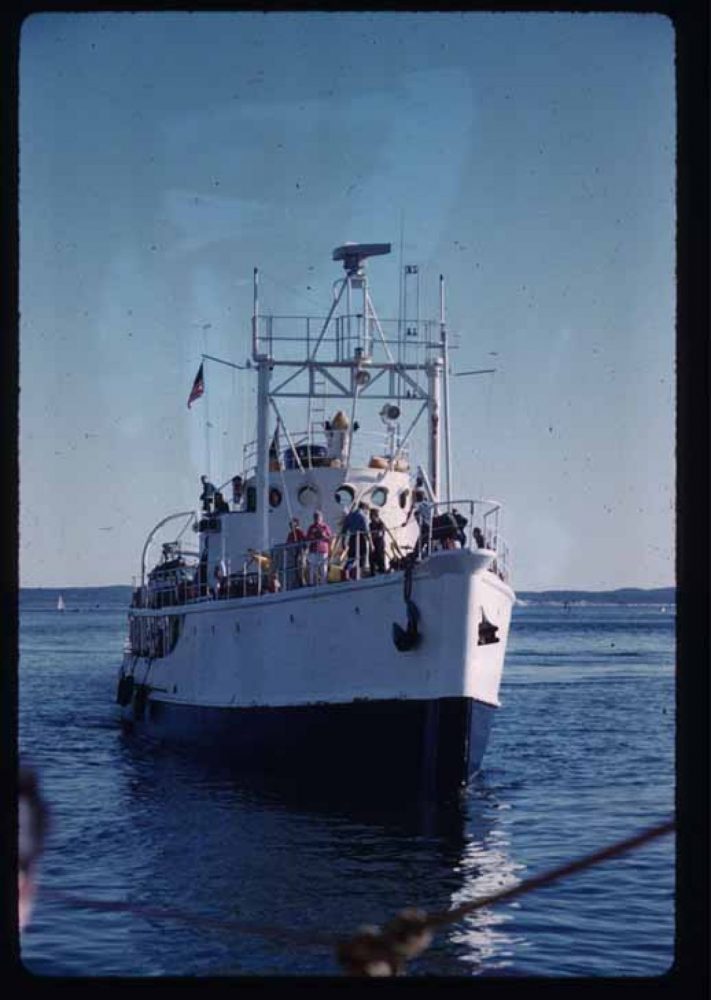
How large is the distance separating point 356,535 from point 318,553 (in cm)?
76

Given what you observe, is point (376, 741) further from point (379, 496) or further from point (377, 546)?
point (379, 496)

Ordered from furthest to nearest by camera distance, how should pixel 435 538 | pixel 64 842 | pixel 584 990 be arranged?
pixel 435 538 < pixel 64 842 < pixel 584 990

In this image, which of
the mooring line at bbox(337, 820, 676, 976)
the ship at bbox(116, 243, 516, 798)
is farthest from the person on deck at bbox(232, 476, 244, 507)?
the mooring line at bbox(337, 820, 676, 976)

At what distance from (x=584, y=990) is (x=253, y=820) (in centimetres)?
1389

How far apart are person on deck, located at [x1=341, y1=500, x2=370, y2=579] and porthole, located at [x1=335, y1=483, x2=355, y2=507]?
2.76 meters

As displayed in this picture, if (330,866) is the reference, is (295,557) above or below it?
above

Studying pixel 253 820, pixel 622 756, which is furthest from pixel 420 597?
pixel 622 756

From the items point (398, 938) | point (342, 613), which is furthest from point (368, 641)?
point (398, 938)

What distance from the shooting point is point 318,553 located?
20.4 metres

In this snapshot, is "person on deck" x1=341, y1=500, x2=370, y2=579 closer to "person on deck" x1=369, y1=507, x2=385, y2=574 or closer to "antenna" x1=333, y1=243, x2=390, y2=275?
"person on deck" x1=369, y1=507, x2=385, y2=574

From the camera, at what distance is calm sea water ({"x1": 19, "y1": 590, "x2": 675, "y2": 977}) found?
12047 millimetres

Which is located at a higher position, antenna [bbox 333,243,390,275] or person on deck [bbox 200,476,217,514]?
antenna [bbox 333,243,390,275]
